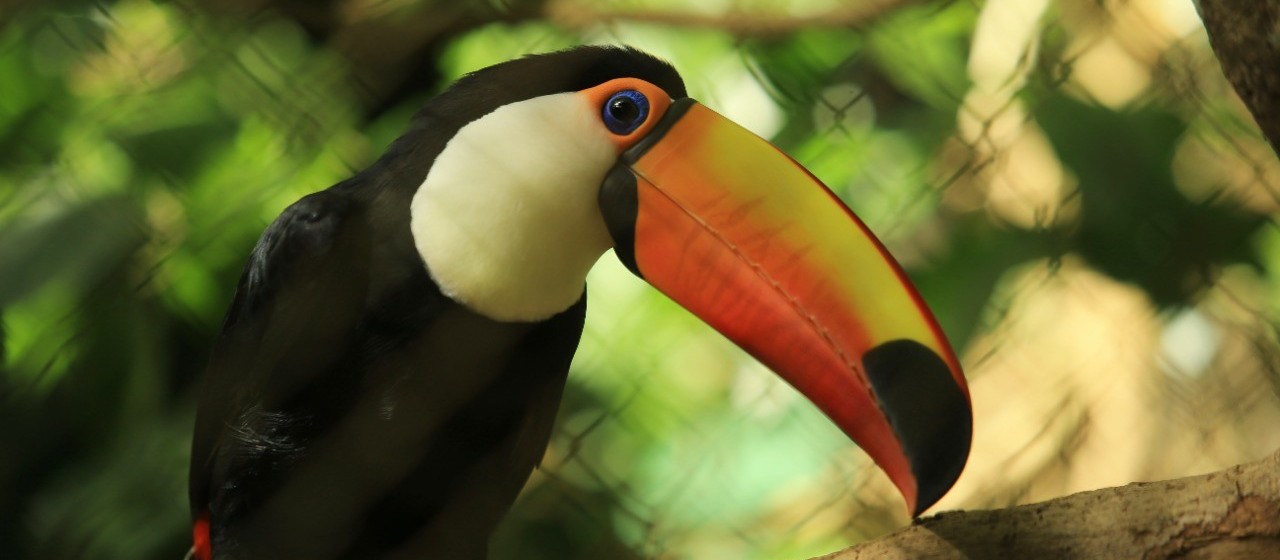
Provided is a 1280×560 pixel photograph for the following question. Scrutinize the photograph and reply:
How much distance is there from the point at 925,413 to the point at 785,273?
237mm

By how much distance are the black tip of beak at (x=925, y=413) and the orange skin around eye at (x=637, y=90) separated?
14.8 inches

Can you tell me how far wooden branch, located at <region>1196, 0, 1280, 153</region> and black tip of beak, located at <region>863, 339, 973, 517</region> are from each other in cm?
36

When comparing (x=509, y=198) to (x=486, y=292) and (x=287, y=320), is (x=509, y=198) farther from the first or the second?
(x=287, y=320)

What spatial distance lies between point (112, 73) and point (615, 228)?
1122mm

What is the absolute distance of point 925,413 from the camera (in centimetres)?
111

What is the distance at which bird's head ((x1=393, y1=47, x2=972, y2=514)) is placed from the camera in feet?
3.84

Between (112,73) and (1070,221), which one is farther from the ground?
(112,73)

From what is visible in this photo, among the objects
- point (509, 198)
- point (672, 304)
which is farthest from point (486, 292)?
point (672, 304)

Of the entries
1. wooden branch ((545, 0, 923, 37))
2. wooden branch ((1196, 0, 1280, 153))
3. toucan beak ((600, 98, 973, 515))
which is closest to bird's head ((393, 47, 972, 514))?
toucan beak ((600, 98, 973, 515))

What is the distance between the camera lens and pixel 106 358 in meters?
1.96

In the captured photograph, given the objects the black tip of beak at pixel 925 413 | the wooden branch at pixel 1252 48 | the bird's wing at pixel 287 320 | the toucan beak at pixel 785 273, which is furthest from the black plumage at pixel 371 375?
the wooden branch at pixel 1252 48

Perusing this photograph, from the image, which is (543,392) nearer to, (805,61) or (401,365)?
(401,365)

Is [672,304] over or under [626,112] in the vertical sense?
under

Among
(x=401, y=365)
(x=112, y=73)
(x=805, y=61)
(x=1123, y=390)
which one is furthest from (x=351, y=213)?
(x=1123, y=390)
